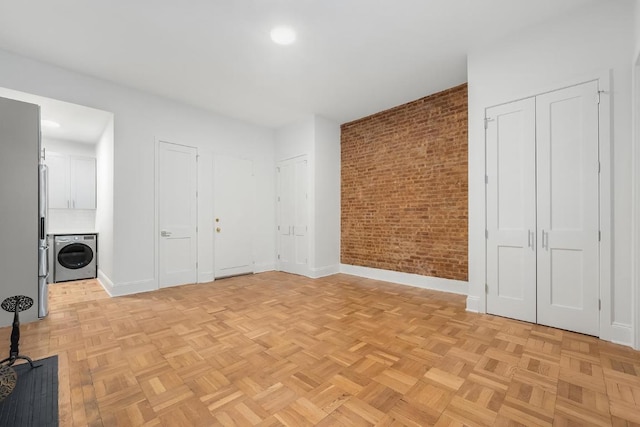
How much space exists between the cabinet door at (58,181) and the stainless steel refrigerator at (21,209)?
9.65ft

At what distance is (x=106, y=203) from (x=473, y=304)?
5.63 metres

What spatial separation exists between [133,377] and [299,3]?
3.36m

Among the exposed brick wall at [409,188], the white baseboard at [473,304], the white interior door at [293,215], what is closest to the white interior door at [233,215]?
the white interior door at [293,215]

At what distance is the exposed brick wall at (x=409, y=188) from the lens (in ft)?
13.8

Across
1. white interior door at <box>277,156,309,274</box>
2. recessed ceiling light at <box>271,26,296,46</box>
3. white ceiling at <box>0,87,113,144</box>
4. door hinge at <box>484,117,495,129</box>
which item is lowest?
white interior door at <box>277,156,309,274</box>

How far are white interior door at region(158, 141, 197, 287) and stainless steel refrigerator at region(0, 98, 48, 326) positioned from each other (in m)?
1.48

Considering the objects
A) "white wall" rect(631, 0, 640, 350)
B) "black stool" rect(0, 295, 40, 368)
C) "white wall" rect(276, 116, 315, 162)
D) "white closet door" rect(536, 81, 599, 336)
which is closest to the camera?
"black stool" rect(0, 295, 40, 368)

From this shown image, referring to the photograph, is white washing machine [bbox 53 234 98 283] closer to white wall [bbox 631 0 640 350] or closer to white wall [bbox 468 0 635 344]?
white wall [bbox 468 0 635 344]

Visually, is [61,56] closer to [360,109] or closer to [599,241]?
[360,109]

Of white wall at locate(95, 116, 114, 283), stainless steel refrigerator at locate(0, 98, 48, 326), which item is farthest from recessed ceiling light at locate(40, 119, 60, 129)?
stainless steel refrigerator at locate(0, 98, 48, 326)

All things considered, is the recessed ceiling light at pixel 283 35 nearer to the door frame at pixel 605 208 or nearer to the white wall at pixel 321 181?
the white wall at pixel 321 181

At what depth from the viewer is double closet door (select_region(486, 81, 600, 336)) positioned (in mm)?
2621

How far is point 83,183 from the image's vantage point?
571 centimetres

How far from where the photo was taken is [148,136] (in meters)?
4.42
